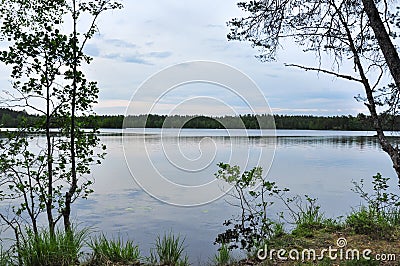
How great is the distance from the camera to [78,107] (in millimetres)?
3996

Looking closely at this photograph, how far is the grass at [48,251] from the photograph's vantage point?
348 cm

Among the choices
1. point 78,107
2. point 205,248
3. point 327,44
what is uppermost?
point 327,44

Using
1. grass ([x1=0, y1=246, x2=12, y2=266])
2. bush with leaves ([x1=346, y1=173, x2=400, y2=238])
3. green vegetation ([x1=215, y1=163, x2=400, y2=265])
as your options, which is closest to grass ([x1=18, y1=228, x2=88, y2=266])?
grass ([x1=0, y1=246, x2=12, y2=266])

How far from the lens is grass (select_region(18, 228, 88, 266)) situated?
137 inches

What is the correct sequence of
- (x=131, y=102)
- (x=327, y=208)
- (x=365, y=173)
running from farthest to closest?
(x=365, y=173), (x=327, y=208), (x=131, y=102)

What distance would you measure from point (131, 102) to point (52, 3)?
128 cm

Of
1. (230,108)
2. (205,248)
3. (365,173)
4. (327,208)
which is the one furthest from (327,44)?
(365,173)

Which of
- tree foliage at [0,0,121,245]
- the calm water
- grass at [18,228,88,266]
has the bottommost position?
the calm water

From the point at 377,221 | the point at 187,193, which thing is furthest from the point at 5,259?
the point at 187,193

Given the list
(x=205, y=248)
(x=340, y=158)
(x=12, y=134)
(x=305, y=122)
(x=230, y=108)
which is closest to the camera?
(x=12, y=134)

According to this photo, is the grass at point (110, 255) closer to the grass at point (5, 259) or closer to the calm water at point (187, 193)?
the grass at point (5, 259)

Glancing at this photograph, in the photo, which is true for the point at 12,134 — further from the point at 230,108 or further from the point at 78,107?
the point at 230,108

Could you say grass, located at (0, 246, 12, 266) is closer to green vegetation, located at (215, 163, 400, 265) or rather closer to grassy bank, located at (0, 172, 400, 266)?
grassy bank, located at (0, 172, 400, 266)

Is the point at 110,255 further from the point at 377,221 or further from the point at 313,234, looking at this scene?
the point at 377,221
